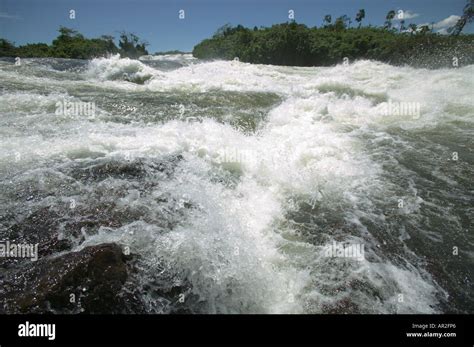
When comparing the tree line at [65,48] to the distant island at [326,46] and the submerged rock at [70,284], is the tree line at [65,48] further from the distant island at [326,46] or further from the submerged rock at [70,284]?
the submerged rock at [70,284]

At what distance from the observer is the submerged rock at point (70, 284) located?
2867mm

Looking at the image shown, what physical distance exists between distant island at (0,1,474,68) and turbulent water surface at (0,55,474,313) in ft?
75.4

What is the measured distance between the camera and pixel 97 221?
4.04 metres

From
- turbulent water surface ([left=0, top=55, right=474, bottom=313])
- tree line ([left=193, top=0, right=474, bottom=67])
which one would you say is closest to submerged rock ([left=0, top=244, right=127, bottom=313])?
turbulent water surface ([left=0, top=55, right=474, bottom=313])

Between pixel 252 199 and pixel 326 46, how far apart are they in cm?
4421

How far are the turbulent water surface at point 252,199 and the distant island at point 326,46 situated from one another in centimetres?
2298

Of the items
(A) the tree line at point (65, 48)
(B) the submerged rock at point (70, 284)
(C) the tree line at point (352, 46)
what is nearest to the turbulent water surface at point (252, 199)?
(B) the submerged rock at point (70, 284)

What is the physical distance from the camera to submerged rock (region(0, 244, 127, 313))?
287 cm

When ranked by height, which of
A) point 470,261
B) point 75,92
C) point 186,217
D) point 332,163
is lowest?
point 470,261
